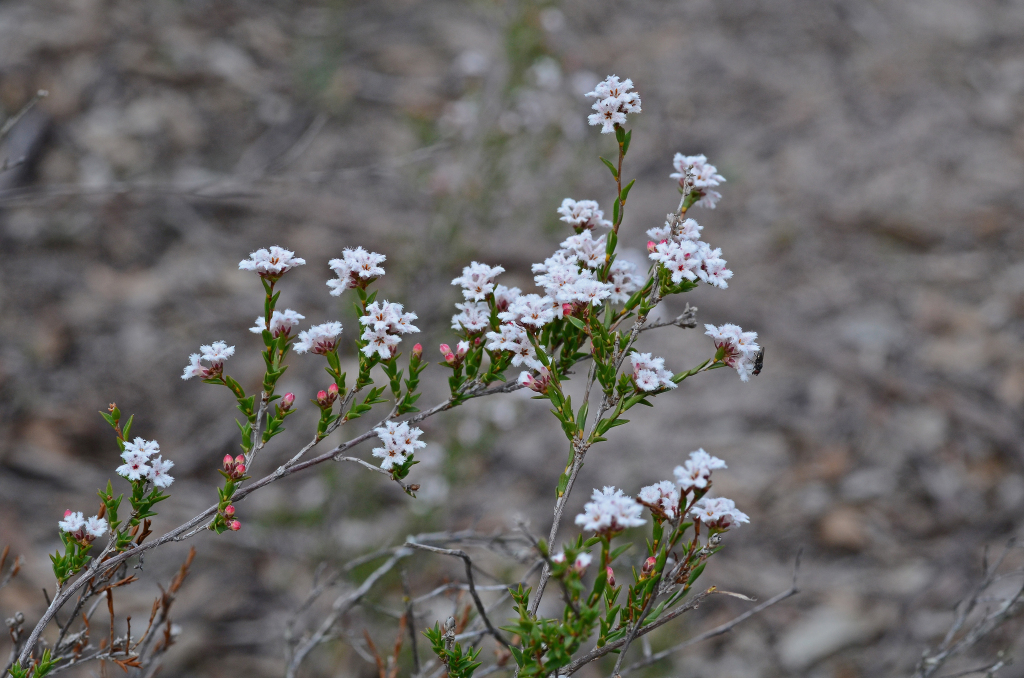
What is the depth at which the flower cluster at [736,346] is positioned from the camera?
1779 mm

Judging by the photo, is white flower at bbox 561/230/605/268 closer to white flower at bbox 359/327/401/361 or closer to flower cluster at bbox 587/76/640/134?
flower cluster at bbox 587/76/640/134

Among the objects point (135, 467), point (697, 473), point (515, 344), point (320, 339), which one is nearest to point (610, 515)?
point (697, 473)

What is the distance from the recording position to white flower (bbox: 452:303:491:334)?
188 cm

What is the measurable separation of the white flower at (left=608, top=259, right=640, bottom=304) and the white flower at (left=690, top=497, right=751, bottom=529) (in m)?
0.62

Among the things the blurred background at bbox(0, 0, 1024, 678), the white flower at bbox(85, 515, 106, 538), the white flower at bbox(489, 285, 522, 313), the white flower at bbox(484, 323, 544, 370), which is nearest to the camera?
the white flower at bbox(85, 515, 106, 538)

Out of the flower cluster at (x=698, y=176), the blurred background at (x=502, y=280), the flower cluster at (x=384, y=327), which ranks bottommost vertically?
the flower cluster at (x=384, y=327)

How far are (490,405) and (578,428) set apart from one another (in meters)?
3.56

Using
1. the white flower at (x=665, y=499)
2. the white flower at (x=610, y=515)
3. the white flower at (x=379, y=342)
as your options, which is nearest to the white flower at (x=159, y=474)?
the white flower at (x=379, y=342)

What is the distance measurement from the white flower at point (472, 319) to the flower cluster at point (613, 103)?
2.01 ft

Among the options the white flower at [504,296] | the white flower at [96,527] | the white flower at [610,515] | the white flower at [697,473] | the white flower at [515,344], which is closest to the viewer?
the white flower at [610,515]

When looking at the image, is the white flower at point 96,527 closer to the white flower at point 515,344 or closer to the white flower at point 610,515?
the white flower at point 515,344

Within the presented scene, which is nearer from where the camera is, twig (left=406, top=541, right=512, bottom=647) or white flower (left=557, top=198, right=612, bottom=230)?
twig (left=406, top=541, right=512, bottom=647)

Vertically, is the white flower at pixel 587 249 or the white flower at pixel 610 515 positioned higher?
the white flower at pixel 587 249

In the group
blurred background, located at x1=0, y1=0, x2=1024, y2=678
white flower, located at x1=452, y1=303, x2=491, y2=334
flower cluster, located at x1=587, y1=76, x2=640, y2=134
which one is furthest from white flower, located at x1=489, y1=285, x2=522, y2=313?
blurred background, located at x1=0, y1=0, x2=1024, y2=678
